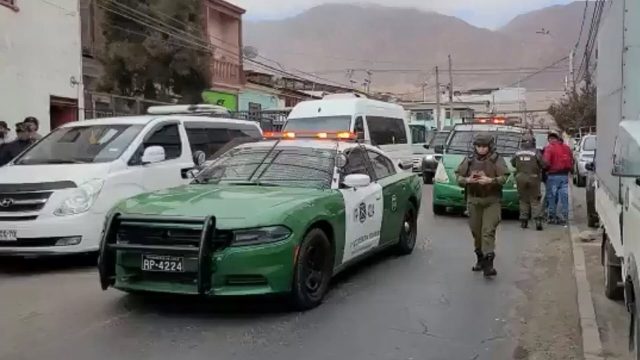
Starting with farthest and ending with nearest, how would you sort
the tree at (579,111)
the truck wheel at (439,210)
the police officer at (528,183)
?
the tree at (579,111)
the truck wheel at (439,210)
the police officer at (528,183)

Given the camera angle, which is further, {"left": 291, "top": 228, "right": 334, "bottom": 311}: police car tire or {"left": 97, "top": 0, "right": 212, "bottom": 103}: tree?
{"left": 97, "top": 0, "right": 212, "bottom": 103}: tree

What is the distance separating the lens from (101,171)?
9.34 m

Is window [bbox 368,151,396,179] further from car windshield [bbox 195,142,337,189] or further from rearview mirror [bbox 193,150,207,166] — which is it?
rearview mirror [bbox 193,150,207,166]

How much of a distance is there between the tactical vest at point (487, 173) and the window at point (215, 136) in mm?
4130

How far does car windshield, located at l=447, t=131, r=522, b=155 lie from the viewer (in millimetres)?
15812

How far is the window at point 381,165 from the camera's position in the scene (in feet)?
30.4

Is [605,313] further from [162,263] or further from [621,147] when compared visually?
[162,263]

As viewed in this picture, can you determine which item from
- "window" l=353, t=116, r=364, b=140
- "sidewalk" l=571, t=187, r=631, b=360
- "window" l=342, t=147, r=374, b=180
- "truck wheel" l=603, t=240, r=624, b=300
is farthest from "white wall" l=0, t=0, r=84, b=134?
"truck wheel" l=603, t=240, r=624, b=300

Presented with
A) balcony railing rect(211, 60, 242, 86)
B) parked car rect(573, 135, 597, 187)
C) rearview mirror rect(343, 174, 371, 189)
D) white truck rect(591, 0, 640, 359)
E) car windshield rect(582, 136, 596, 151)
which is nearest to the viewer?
white truck rect(591, 0, 640, 359)

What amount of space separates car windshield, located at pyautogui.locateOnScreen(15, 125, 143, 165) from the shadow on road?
1.25 metres

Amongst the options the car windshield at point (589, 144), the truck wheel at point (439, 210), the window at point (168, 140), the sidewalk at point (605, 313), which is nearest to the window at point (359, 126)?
the truck wheel at point (439, 210)

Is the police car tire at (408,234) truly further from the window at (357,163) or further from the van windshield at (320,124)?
the van windshield at (320,124)

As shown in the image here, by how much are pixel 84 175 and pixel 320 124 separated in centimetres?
948

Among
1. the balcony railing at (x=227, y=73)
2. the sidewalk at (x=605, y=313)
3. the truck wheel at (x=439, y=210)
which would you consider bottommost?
the sidewalk at (x=605, y=313)
